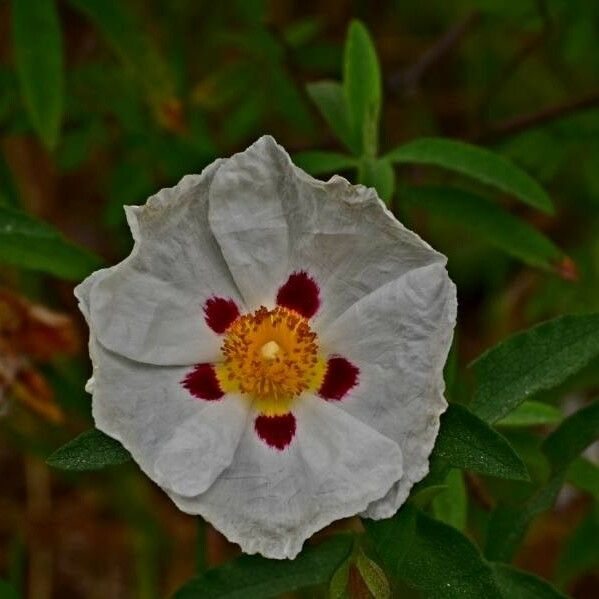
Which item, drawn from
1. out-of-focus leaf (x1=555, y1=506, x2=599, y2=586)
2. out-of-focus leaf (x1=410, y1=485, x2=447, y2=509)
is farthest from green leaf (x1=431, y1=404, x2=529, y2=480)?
out-of-focus leaf (x1=555, y1=506, x2=599, y2=586)

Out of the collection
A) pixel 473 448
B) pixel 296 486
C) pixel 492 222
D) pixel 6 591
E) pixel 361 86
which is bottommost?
pixel 6 591

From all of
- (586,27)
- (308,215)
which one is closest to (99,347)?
(308,215)

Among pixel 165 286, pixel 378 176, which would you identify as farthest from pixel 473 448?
pixel 378 176

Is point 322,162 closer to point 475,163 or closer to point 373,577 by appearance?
point 475,163

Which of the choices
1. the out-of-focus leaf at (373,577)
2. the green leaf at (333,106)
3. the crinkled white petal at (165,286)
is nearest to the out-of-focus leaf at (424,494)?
the out-of-focus leaf at (373,577)

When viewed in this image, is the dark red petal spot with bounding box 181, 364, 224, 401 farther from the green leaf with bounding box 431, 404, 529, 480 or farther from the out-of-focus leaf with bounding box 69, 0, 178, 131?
the out-of-focus leaf with bounding box 69, 0, 178, 131
